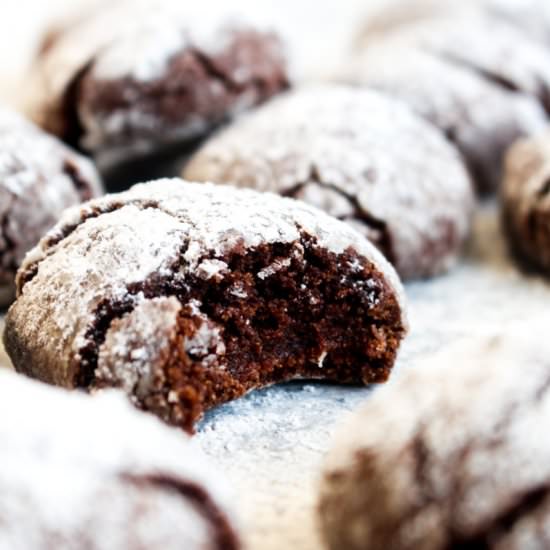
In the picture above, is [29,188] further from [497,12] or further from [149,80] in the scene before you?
[497,12]

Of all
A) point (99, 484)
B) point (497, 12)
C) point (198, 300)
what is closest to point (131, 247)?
point (198, 300)

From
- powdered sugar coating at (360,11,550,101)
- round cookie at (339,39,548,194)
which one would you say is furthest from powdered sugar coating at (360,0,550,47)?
round cookie at (339,39,548,194)

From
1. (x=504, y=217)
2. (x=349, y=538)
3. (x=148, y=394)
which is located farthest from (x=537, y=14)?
(x=349, y=538)

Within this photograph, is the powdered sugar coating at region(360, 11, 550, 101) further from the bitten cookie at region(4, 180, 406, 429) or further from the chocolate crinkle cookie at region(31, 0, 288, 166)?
the bitten cookie at region(4, 180, 406, 429)

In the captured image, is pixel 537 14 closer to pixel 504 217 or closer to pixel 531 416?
pixel 504 217

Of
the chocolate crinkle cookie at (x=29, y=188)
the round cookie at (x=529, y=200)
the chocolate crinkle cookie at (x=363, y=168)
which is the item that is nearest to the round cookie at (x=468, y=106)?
the round cookie at (x=529, y=200)
